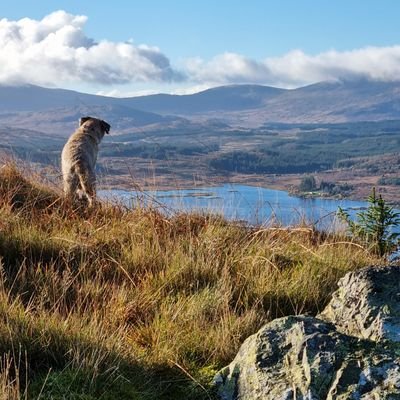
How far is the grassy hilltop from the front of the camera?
269cm

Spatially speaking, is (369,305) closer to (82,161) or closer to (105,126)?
(82,161)

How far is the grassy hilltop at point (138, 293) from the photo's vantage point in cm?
269

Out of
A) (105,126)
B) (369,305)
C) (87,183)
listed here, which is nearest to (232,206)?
(87,183)

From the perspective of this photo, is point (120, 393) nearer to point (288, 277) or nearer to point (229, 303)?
point (229, 303)

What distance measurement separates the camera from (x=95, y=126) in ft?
29.3

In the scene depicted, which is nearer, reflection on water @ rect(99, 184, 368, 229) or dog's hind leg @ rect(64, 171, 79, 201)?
reflection on water @ rect(99, 184, 368, 229)

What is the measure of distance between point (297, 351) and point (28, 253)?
2.80m

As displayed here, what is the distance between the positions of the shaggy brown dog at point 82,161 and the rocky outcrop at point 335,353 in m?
4.41

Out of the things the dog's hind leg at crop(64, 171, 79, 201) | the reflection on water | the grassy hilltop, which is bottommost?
the grassy hilltop

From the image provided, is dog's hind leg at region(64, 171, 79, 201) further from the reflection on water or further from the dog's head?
the dog's head

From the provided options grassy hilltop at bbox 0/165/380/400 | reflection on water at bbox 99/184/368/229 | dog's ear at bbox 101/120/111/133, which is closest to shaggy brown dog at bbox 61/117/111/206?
dog's ear at bbox 101/120/111/133

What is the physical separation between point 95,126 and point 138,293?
5613 millimetres

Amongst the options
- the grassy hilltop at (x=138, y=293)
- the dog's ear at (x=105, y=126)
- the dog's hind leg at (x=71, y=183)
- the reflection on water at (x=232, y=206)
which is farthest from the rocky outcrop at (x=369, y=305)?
the dog's ear at (x=105, y=126)

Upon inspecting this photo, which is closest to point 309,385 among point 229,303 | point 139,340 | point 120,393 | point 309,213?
point 120,393
